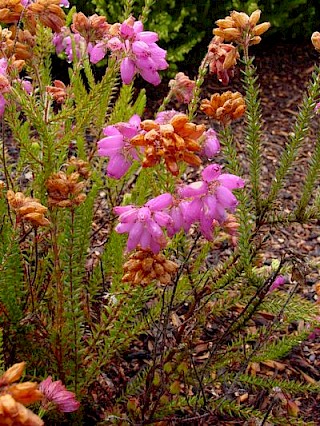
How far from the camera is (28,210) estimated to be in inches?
47.6

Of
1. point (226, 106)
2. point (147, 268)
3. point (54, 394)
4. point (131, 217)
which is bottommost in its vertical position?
point (54, 394)

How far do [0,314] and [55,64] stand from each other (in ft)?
8.41

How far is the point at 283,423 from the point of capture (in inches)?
65.2

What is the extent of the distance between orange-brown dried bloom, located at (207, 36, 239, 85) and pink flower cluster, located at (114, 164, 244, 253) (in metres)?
0.33

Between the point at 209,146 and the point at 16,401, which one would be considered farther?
the point at 209,146

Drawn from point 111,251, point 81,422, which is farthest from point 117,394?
point 111,251

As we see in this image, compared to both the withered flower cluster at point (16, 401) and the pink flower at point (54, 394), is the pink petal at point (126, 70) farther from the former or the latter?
the withered flower cluster at point (16, 401)

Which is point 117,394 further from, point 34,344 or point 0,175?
point 0,175

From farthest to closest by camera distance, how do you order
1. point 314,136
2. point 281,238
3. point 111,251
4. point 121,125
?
point 314,136, point 281,238, point 111,251, point 121,125

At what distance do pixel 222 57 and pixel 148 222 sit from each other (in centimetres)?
47

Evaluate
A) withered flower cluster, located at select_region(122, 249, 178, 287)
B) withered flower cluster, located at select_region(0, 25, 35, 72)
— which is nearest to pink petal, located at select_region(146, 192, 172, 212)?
withered flower cluster, located at select_region(122, 249, 178, 287)

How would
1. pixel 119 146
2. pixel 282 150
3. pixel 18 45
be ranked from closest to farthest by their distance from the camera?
1. pixel 119 146
2. pixel 18 45
3. pixel 282 150

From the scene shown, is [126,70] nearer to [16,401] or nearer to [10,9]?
[10,9]

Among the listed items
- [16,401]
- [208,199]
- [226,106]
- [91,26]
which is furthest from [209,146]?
[16,401]
